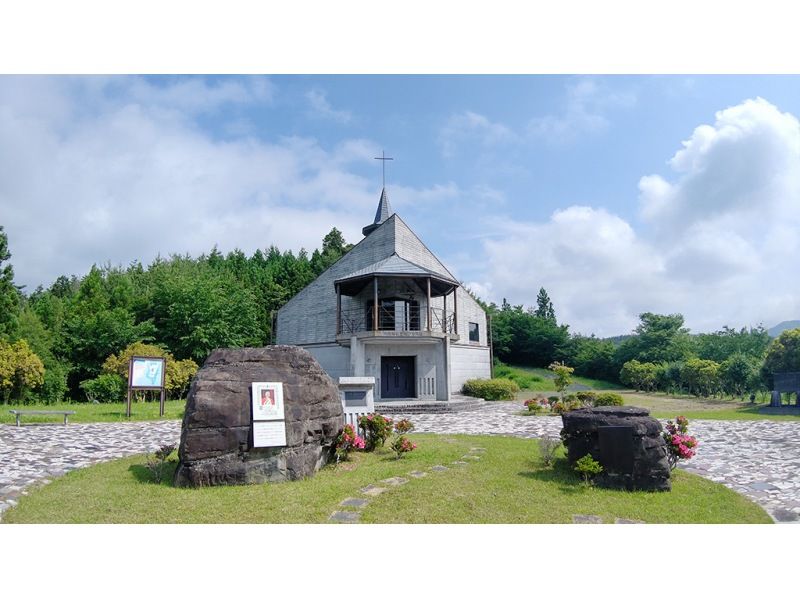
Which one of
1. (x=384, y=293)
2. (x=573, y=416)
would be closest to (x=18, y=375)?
(x=384, y=293)

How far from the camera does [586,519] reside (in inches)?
204

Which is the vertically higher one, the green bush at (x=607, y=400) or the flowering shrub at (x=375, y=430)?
the flowering shrub at (x=375, y=430)

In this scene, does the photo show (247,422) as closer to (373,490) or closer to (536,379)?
(373,490)

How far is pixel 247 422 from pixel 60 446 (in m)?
5.92

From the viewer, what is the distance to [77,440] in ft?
35.2

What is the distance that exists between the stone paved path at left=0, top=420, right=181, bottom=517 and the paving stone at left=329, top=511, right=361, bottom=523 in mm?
3819

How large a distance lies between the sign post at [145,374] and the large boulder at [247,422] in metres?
9.85

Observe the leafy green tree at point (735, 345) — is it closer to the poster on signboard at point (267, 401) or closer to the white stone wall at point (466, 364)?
the white stone wall at point (466, 364)

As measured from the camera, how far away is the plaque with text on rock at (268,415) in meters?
6.71

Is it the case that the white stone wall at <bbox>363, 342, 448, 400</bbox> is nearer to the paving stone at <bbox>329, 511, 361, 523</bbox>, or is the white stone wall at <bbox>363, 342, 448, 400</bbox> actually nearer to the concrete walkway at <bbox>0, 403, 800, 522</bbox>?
the concrete walkway at <bbox>0, 403, 800, 522</bbox>

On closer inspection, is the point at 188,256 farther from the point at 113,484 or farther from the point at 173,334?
the point at 113,484

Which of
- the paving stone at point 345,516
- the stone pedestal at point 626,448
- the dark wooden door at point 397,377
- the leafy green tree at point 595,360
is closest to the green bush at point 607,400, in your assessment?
the dark wooden door at point 397,377

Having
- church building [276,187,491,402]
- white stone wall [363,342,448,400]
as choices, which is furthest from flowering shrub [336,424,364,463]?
white stone wall [363,342,448,400]

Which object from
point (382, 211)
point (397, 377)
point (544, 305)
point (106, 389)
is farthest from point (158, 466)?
point (544, 305)
